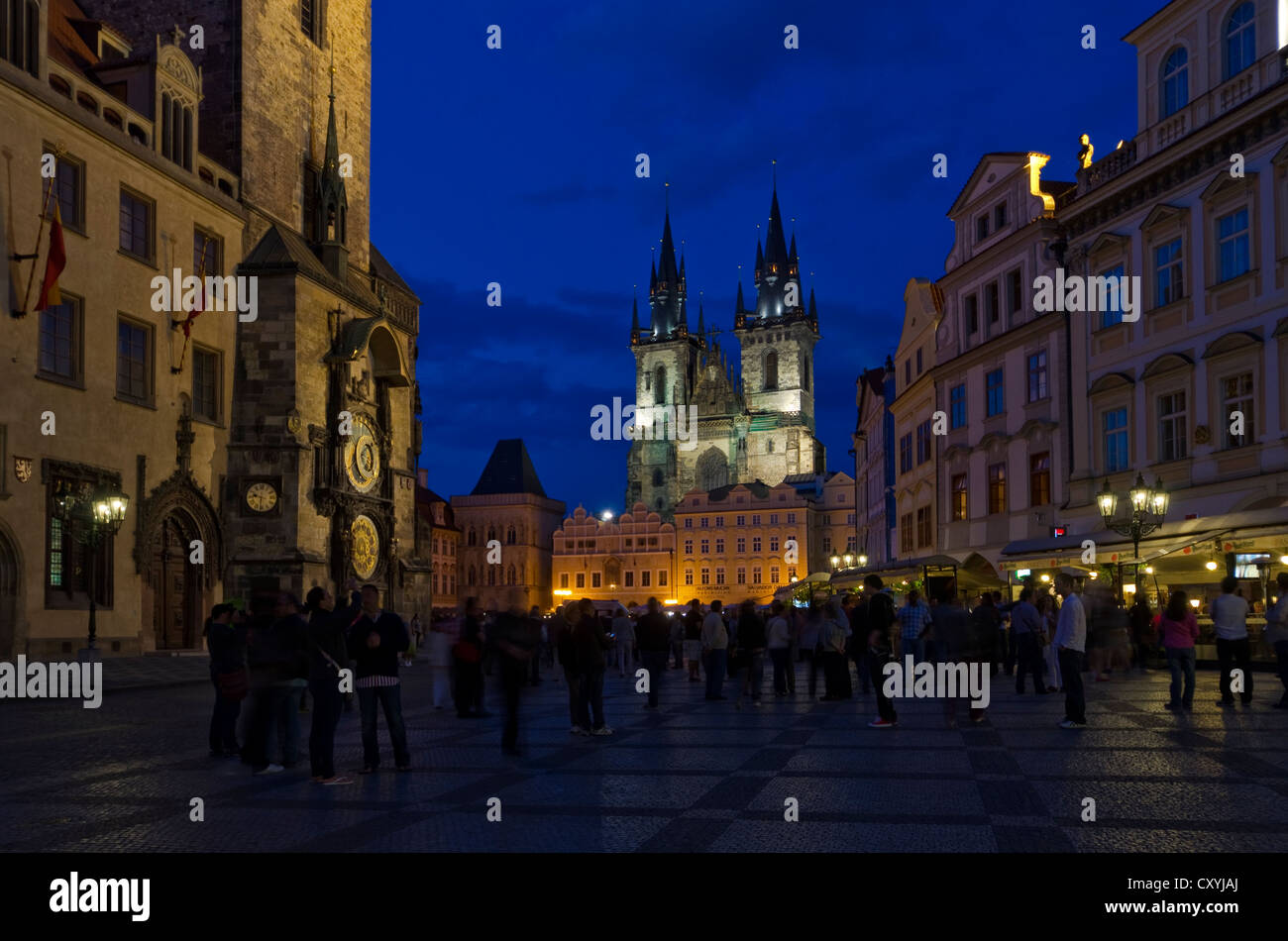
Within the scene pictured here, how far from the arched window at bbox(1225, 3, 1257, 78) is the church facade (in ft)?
407

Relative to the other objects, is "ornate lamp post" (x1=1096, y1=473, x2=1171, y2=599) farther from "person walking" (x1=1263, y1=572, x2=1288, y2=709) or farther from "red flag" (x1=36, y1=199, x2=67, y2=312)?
"red flag" (x1=36, y1=199, x2=67, y2=312)

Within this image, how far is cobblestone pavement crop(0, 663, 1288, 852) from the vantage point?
25.8 feet

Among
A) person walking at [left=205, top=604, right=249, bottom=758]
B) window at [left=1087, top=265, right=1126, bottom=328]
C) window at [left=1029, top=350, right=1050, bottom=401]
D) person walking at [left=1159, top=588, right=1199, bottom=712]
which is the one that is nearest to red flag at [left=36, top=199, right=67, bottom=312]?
person walking at [left=205, top=604, right=249, bottom=758]

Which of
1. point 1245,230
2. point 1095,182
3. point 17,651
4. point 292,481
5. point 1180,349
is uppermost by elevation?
point 1095,182

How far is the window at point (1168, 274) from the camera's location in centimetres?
2997

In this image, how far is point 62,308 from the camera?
27.8 metres

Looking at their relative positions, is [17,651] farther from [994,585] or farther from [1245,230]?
[1245,230]

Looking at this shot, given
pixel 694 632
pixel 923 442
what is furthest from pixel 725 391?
pixel 694 632

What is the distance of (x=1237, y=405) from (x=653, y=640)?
51.8 ft

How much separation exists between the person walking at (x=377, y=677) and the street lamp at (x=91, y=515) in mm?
12371

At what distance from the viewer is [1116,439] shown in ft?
107
